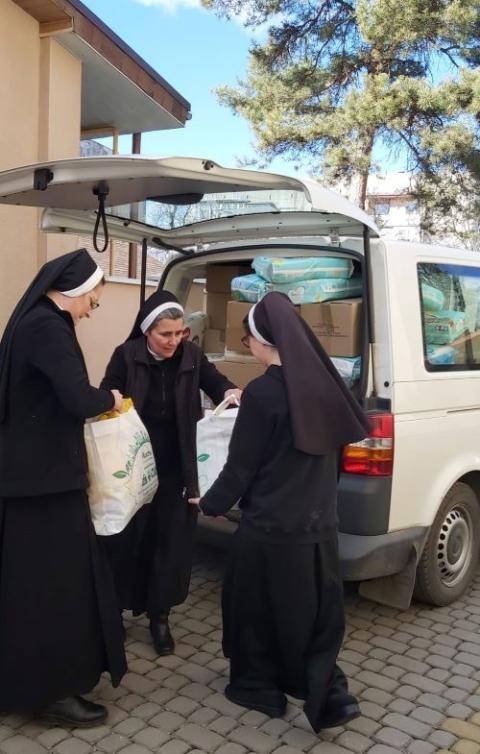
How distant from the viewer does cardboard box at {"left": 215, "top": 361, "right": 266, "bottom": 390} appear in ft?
13.8

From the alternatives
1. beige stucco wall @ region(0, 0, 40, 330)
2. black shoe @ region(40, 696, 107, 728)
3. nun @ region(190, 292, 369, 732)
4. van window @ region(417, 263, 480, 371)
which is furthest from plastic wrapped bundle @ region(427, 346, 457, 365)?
beige stucco wall @ region(0, 0, 40, 330)

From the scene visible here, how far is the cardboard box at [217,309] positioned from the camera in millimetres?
4969

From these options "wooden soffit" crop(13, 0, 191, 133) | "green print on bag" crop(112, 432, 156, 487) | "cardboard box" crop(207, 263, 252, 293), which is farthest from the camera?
"wooden soffit" crop(13, 0, 191, 133)

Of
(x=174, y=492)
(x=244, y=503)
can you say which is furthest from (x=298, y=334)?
(x=174, y=492)

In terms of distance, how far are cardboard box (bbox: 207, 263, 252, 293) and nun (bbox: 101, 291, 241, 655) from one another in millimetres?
1379

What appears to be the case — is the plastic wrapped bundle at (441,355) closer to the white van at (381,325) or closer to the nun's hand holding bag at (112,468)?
the white van at (381,325)

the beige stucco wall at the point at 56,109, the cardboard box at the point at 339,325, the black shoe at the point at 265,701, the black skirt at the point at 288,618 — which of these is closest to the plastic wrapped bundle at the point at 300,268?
the cardboard box at the point at 339,325

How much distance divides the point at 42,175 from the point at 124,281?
5424 mm

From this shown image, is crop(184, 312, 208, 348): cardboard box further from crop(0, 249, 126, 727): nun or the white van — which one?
crop(0, 249, 126, 727): nun

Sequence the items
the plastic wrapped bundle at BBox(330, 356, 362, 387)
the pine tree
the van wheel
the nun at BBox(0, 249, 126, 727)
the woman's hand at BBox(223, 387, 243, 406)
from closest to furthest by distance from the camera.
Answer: the nun at BBox(0, 249, 126, 727) → the woman's hand at BBox(223, 387, 243, 406) → the plastic wrapped bundle at BBox(330, 356, 362, 387) → the van wheel → the pine tree

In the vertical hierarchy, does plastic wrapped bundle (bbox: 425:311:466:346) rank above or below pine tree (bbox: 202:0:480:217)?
below

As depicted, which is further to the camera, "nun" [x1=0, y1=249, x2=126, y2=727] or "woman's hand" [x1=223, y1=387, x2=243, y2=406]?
"woman's hand" [x1=223, y1=387, x2=243, y2=406]

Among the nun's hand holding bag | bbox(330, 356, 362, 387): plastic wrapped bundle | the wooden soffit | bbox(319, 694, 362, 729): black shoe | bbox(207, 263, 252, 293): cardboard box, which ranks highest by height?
the wooden soffit

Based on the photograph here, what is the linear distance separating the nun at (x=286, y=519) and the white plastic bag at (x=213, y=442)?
31cm
